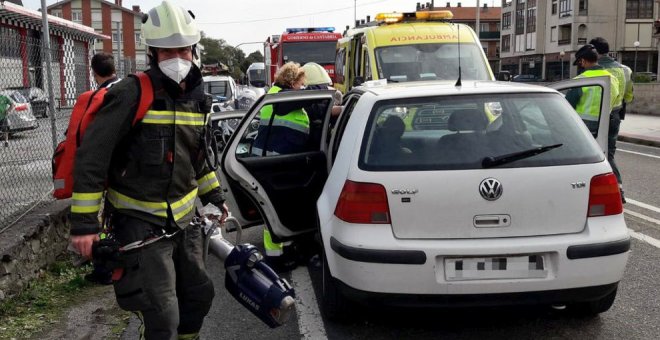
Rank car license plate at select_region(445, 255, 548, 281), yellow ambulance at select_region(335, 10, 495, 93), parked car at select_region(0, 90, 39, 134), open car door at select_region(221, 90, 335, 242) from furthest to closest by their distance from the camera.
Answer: yellow ambulance at select_region(335, 10, 495, 93) → parked car at select_region(0, 90, 39, 134) → open car door at select_region(221, 90, 335, 242) → car license plate at select_region(445, 255, 548, 281)

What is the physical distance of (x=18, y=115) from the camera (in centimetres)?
599

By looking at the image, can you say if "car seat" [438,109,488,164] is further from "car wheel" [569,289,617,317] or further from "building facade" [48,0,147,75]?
"building facade" [48,0,147,75]

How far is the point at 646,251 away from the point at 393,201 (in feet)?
10.8

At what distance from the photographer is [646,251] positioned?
20.5ft

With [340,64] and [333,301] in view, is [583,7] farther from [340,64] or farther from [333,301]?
[333,301]

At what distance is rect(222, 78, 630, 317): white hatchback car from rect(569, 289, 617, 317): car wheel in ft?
0.15

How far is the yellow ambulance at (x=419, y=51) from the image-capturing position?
36.8 ft

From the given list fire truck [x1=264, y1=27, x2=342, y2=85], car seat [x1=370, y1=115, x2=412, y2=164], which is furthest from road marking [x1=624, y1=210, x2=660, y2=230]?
fire truck [x1=264, y1=27, x2=342, y2=85]

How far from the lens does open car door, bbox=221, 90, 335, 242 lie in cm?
554

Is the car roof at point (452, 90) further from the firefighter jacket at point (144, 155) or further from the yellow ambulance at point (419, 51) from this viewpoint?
the yellow ambulance at point (419, 51)

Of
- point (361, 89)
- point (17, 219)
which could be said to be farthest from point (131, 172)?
point (17, 219)

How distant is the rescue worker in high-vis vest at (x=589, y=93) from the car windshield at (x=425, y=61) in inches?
123

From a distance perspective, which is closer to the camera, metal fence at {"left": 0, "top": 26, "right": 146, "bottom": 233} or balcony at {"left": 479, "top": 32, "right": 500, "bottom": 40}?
metal fence at {"left": 0, "top": 26, "right": 146, "bottom": 233}

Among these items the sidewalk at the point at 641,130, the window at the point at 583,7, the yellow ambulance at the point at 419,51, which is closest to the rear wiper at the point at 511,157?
the yellow ambulance at the point at 419,51
